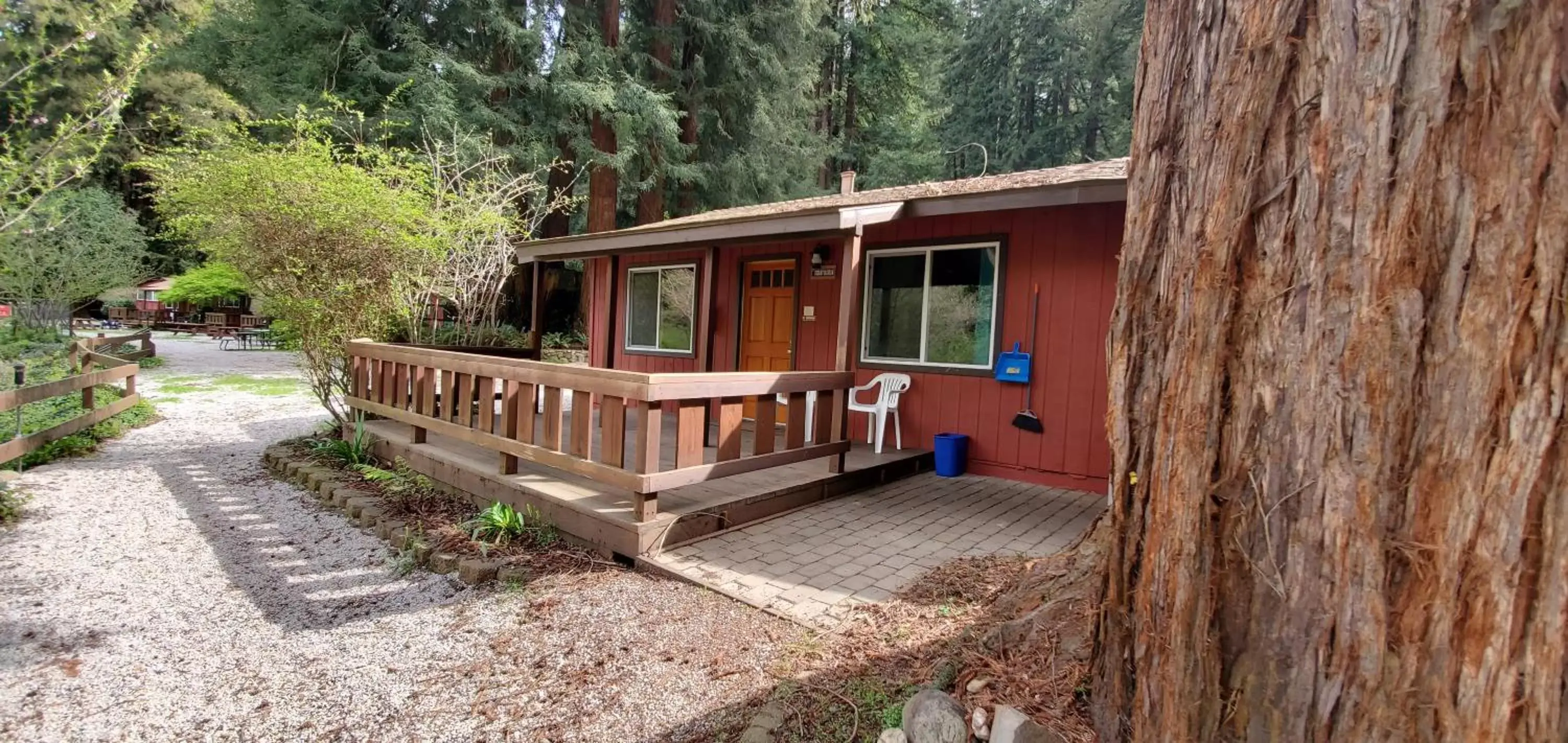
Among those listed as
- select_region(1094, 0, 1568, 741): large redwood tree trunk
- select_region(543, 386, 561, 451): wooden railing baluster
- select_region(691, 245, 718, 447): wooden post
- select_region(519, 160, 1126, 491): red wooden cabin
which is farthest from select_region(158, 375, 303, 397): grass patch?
select_region(1094, 0, 1568, 741): large redwood tree trunk

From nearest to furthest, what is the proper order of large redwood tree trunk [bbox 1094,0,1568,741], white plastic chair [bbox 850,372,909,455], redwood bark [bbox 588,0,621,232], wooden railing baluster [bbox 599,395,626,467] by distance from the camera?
large redwood tree trunk [bbox 1094,0,1568,741], wooden railing baluster [bbox 599,395,626,467], white plastic chair [bbox 850,372,909,455], redwood bark [bbox 588,0,621,232]

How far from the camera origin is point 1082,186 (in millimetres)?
4508

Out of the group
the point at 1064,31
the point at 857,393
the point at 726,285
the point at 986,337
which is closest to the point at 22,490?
the point at 726,285

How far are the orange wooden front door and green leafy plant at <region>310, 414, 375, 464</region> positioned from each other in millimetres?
3654

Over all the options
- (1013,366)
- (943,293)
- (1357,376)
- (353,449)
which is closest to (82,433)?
(353,449)

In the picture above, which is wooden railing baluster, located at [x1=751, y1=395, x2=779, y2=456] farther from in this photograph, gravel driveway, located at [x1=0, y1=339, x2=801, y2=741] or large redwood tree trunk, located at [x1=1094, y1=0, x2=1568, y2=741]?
large redwood tree trunk, located at [x1=1094, y1=0, x2=1568, y2=741]

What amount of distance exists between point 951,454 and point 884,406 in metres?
0.72

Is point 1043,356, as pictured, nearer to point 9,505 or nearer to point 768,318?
point 768,318

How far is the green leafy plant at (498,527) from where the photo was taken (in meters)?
4.05

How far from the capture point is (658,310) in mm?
8531

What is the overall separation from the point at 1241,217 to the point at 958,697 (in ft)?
5.01

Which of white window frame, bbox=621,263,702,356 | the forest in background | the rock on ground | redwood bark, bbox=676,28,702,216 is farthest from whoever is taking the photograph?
redwood bark, bbox=676,28,702,216

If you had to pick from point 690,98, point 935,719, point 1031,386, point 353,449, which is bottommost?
point 353,449

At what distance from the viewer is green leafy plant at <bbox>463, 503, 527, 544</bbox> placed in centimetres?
405
